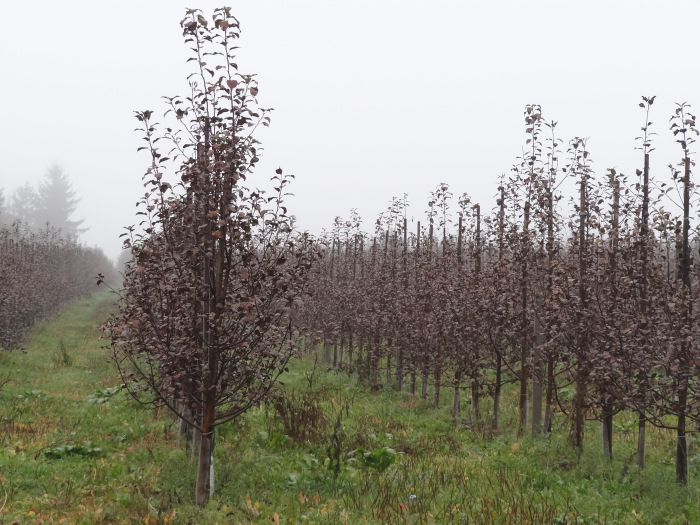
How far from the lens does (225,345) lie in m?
5.91

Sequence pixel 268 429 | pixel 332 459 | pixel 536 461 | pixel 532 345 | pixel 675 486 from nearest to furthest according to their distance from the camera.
→ pixel 675 486 → pixel 332 459 → pixel 536 461 → pixel 268 429 → pixel 532 345

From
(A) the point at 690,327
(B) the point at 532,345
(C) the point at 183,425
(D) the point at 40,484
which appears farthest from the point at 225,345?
(B) the point at 532,345

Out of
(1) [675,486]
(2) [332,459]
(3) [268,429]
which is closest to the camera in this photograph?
(1) [675,486]

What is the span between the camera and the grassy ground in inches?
245

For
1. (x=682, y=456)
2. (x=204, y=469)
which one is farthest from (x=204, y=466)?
(x=682, y=456)

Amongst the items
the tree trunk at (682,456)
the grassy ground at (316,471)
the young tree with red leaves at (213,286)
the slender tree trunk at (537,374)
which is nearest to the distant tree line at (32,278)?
the grassy ground at (316,471)

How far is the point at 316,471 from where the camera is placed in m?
7.88

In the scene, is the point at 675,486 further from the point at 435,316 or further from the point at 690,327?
the point at 435,316

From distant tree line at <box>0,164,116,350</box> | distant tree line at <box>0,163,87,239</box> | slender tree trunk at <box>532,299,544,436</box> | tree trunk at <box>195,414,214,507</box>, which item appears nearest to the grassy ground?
tree trunk at <box>195,414,214,507</box>

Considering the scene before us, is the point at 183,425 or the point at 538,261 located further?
the point at 538,261

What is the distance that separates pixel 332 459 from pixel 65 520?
3643 millimetres

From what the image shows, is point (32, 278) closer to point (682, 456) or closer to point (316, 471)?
point (316, 471)

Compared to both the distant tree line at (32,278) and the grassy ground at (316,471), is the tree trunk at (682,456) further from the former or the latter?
the distant tree line at (32,278)

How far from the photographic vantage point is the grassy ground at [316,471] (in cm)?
621
